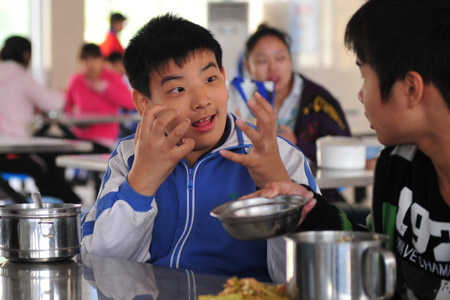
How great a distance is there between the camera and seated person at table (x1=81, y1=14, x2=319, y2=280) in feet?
4.96

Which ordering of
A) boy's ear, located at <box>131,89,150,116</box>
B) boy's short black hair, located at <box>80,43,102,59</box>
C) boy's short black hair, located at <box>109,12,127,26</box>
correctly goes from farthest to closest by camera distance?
boy's short black hair, located at <box>109,12,127,26</box> < boy's short black hair, located at <box>80,43,102,59</box> < boy's ear, located at <box>131,89,150,116</box>

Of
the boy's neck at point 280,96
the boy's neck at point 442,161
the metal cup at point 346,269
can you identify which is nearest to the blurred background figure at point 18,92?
the boy's neck at point 280,96

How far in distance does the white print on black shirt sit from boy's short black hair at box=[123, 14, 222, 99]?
0.56m

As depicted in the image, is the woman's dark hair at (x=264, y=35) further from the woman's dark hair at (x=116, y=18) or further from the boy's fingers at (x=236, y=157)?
the woman's dark hair at (x=116, y=18)

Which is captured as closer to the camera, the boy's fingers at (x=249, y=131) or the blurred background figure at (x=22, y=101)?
the boy's fingers at (x=249, y=131)

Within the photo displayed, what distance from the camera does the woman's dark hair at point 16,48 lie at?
18.7 feet

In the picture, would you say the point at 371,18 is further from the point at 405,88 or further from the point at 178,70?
the point at 178,70

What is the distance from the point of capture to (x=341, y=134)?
3.45 m

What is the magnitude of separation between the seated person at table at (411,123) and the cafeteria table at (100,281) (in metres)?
0.19

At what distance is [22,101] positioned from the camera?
591 cm

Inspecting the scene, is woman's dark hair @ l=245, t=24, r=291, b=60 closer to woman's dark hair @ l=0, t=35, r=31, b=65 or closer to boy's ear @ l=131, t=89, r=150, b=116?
boy's ear @ l=131, t=89, r=150, b=116

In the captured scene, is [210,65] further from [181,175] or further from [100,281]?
[100,281]

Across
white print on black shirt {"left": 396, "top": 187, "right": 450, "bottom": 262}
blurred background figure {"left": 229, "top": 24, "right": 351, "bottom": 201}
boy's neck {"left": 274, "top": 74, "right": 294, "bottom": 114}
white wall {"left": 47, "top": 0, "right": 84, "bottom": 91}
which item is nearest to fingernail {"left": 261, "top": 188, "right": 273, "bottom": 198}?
white print on black shirt {"left": 396, "top": 187, "right": 450, "bottom": 262}

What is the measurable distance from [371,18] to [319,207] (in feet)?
1.07
